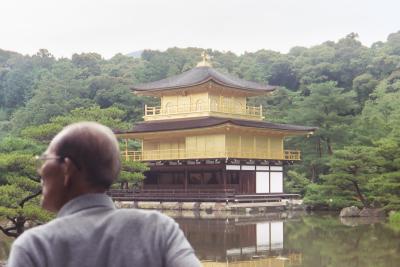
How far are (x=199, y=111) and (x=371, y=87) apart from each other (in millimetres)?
22064

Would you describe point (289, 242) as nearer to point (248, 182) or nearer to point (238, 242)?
point (238, 242)

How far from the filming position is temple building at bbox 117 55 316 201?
99.2 ft

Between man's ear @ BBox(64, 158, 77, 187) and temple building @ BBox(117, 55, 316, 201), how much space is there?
26.8 m

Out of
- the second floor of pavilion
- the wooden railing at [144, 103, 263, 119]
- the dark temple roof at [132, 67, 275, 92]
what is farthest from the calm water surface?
the dark temple roof at [132, 67, 275, 92]

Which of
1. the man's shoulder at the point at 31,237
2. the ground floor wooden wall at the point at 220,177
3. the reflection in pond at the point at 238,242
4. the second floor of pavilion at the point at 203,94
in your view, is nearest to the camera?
the man's shoulder at the point at 31,237

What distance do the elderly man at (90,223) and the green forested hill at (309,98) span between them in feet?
→ 42.3

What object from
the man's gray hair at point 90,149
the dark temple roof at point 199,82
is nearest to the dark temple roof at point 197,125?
the dark temple roof at point 199,82

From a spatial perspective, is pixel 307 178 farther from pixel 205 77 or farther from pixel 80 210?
pixel 80 210

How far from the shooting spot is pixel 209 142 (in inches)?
1222

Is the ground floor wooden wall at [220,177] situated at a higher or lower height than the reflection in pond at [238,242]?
higher

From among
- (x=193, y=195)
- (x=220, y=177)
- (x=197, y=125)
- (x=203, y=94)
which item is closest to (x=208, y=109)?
(x=203, y=94)

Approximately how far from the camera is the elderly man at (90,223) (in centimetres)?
176

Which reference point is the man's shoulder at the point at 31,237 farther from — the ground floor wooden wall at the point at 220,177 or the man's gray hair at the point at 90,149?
the ground floor wooden wall at the point at 220,177

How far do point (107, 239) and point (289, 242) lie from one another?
15267mm
